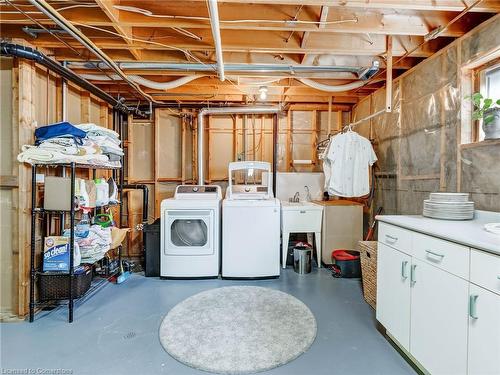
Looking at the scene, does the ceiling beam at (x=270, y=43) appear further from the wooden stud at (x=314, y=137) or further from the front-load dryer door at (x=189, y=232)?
A: the wooden stud at (x=314, y=137)

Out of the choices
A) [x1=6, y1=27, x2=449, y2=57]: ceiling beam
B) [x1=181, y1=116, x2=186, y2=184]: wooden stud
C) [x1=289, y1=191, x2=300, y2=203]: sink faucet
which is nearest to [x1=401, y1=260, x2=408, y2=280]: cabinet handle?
[x1=6, y1=27, x2=449, y2=57]: ceiling beam

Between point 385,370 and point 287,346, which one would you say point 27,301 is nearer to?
point 287,346

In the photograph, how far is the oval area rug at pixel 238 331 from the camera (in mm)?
1788

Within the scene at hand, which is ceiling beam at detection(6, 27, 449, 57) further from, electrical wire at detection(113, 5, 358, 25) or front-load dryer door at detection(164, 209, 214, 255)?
front-load dryer door at detection(164, 209, 214, 255)

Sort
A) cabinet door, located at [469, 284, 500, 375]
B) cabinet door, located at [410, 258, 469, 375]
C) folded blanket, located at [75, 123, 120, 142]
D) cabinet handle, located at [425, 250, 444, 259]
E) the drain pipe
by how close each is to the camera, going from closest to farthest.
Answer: cabinet door, located at [469, 284, 500, 375] → cabinet door, located at [410, 258, 469, 375] → cabinet handle, located at [425, 250, 444, 259] → the drain pipe → folded blanket, located at [75, 123, 120, 142]

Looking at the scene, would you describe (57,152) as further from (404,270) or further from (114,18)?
(404,270)

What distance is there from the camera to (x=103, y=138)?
9.22ft

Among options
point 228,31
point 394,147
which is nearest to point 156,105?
point 228,31

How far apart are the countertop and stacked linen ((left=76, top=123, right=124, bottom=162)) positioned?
2698mm

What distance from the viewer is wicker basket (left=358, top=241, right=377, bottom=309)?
249cm

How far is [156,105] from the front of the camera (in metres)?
4.14

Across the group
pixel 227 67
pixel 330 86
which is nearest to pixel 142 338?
pixel 227 67

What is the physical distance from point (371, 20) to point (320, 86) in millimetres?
1070

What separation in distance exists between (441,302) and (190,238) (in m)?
2.54
